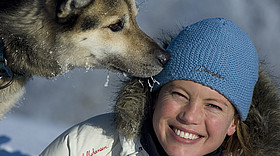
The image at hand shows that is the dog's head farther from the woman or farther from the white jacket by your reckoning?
the white jacket

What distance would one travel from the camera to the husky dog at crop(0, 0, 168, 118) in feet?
6.61

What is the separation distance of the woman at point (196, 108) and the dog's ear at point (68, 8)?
55 centimetres

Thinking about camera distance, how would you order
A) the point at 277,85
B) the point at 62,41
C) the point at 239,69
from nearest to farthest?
1. the point at 239,69
2. the point at 277,85
3. the point at 62,41

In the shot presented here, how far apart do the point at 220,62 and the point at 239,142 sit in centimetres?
52

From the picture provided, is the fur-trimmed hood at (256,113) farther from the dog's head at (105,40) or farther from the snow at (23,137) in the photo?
the snow at (23,137)

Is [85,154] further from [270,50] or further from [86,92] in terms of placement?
[270,50]

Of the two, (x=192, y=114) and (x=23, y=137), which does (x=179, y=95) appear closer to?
(x=192, y=114)

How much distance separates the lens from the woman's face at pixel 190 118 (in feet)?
5.45

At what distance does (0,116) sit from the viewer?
237 cm

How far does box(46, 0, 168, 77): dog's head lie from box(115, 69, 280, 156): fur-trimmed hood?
186 millimetres

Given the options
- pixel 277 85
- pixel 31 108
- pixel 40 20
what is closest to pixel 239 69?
pixel 277 85

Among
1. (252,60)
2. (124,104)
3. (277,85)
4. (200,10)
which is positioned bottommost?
(200,10)

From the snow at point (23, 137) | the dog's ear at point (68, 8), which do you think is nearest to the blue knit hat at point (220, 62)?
the dog's ear at point (68, 8)

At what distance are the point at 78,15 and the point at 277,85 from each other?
1260 mm
